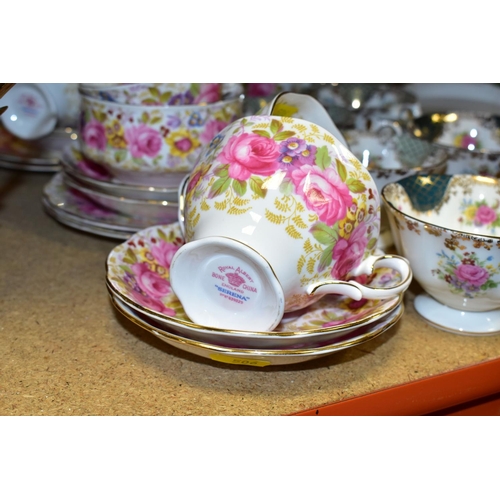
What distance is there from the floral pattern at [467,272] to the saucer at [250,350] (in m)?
0.12

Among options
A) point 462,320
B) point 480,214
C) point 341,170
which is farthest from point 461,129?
point 341,170

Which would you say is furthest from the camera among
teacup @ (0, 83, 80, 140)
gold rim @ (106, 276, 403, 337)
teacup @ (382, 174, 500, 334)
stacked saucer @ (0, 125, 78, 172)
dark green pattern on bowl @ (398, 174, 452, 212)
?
stacked saucer @ (0, 125, 78, 172)

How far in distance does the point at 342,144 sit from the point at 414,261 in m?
0.17

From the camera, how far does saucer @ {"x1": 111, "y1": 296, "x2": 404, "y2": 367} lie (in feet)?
1.97

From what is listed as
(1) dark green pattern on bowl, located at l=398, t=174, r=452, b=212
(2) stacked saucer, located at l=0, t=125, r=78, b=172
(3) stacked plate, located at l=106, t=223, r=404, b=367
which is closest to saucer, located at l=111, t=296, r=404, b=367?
(3) stacked plate, located at l=106, t=223, r=404, b=367

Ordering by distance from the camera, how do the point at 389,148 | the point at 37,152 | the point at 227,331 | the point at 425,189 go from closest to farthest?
1. the point at 227,331
2. the point at 425,189
3. the point at 389,148
4. the point at 37,152

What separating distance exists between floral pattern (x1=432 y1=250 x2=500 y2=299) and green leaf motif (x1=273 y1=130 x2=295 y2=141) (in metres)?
0.22

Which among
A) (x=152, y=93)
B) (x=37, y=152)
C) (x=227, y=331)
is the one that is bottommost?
(x=37, y=152)

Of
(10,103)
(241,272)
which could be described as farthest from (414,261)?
(10,103)

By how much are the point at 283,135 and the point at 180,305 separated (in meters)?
0.22

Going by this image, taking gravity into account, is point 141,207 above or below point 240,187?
below

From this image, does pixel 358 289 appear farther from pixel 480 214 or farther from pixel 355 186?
pixel 480 214

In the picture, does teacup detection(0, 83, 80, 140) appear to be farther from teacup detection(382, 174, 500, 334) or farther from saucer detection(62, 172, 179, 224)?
teacup detection(382, 174, 500, 334)

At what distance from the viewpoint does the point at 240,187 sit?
2.07 ft
